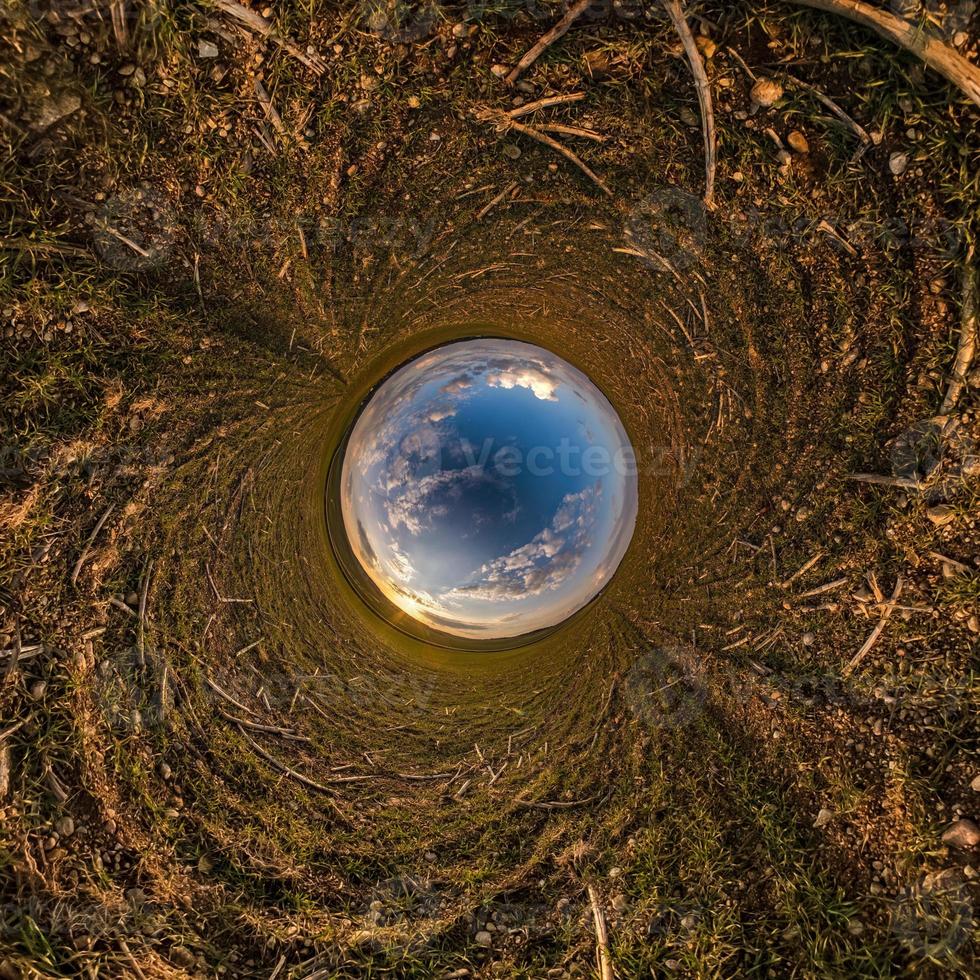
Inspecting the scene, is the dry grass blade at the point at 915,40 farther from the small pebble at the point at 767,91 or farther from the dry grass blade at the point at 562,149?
the dry grass blade at the point at 562,149

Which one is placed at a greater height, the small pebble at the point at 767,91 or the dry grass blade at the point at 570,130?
the small pebble at the point at 767,91

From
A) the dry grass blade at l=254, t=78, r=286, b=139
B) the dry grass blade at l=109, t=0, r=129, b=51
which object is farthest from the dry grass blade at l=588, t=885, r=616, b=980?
the dry grass blade at l=109, t=0, r=129, b=51

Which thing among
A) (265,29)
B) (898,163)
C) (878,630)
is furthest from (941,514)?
(265,29)

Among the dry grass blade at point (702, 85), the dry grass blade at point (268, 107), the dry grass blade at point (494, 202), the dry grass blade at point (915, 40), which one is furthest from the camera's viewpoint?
the dry grass blade at point (494, 202)

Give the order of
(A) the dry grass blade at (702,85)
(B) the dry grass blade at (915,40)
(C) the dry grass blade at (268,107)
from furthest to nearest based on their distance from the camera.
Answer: (C) the dry grass blade at (268,107) < (A) the dry grass blade at (702,85) < (B) the dry grass blade at (915,40)

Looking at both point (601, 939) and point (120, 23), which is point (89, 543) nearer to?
point (120, 23)

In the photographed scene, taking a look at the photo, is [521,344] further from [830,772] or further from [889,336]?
[830,772]

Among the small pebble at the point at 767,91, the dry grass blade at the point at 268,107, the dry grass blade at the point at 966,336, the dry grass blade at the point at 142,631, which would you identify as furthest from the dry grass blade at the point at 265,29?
the dry grass blade at the point at 966,336

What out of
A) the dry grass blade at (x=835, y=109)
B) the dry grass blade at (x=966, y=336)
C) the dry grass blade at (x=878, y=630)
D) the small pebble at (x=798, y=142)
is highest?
the dry grass blade at (x=835, y=109)
